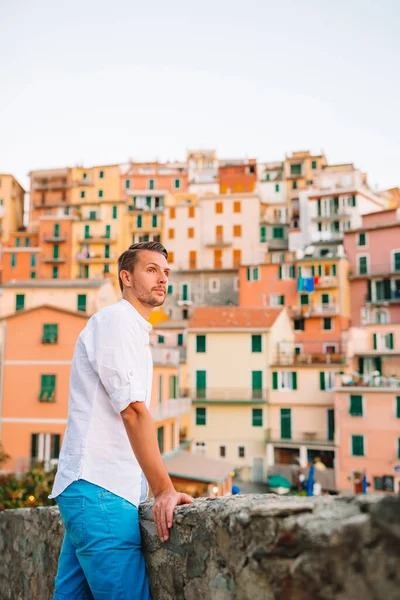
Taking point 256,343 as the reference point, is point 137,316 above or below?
below

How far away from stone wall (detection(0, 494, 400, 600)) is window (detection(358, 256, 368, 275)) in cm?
4758

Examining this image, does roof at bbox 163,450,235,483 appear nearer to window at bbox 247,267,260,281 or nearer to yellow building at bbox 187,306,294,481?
yellow building at bbox 187,306,294,481

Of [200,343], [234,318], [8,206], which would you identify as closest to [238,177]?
[8,206]

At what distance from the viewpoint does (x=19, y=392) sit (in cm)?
2369

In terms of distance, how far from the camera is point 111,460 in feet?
7.32

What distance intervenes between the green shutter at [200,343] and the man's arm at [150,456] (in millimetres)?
34674

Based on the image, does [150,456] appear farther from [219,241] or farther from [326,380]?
[219,241]

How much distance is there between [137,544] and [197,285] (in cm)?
5318

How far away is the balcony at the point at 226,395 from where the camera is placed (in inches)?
1410

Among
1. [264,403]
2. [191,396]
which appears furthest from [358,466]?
[191,396]

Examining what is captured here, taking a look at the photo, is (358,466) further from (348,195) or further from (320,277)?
(348,195)

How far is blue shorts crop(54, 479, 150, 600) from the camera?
214 centimetres

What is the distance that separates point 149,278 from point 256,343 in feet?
112

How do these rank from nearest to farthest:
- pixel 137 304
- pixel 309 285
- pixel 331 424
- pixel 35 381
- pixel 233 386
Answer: pixel 137 304, pixel 35 381, pixel 331 424, pixel 233 386, pixel 309 285
